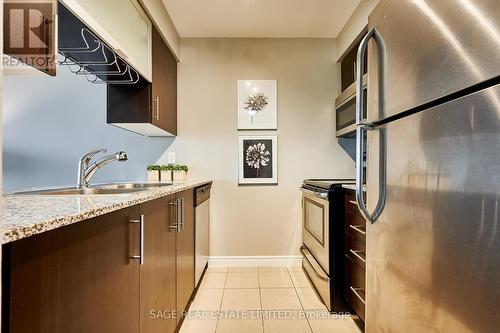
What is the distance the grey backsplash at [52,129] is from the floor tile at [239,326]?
1.90 meters

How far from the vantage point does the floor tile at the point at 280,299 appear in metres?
2.10

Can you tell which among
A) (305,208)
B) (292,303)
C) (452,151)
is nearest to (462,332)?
(452,151)

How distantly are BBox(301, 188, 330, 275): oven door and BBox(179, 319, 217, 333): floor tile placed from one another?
874mm

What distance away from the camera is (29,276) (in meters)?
0.55

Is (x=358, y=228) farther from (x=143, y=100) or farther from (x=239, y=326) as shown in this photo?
(x=143, y=100)

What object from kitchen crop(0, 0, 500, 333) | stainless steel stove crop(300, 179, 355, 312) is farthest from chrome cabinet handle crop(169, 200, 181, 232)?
stainless steel stove crop(300, 179, 355, 312)

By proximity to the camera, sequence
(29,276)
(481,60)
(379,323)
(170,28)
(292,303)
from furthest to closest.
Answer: (170,28) → (292,303) → (379,323) → (481,60) → (29,276)

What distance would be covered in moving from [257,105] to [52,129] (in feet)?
6.94

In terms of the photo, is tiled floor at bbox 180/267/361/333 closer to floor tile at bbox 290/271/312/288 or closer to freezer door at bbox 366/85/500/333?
floor tile at bbox 290/271/312/288

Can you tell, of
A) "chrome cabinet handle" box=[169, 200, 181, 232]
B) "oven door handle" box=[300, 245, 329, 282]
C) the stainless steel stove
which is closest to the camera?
"chrome cabinet handle" box=[169, 200, 181, 232]

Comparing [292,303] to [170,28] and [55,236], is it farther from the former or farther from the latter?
[170,28]

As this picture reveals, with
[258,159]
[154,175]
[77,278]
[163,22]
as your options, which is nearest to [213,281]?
[154,175]

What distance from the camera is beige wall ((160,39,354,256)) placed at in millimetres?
3037

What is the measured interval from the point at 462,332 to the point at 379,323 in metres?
0.50
